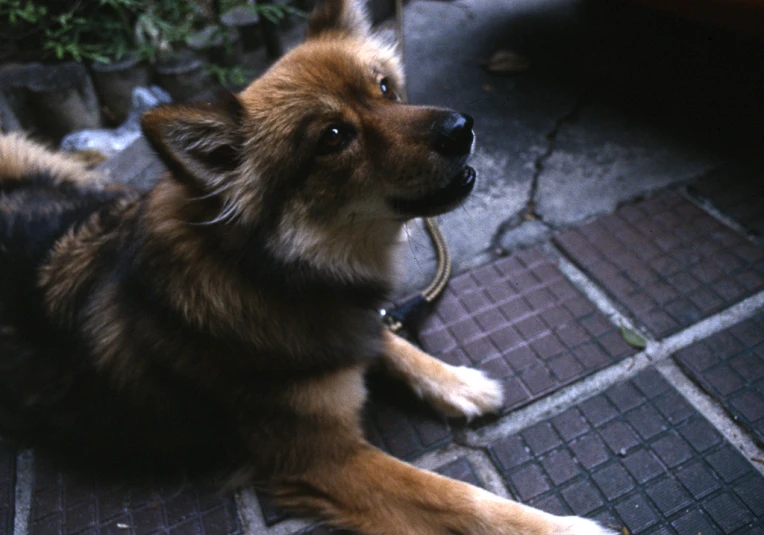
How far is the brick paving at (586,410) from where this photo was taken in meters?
1.65

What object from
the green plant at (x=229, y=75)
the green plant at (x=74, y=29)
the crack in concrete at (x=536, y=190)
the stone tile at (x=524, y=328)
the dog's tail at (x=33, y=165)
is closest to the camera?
the stone tile at (x=524, y=328)

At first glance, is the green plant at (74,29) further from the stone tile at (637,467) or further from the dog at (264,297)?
the stone tile at (637,467)

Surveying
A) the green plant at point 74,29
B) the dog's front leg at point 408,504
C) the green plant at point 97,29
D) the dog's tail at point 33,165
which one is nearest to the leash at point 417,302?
the dog's front leg at point 408,504

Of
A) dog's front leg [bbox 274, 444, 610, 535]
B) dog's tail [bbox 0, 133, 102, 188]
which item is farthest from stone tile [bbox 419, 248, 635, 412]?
dog's tail [bbox 0, 133, 102, 188]

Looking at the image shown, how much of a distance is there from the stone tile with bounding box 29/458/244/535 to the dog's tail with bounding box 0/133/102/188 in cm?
118

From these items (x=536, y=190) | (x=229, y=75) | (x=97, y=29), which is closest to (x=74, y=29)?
(x=97, y=29)

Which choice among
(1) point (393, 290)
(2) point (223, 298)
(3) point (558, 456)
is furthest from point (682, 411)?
(2) point (223, 298)

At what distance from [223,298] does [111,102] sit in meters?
2.48

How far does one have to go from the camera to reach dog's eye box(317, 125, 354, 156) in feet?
4.97

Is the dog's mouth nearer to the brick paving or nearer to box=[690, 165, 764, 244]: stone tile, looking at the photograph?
the brick paving

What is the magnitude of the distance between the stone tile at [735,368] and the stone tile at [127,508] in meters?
1.50

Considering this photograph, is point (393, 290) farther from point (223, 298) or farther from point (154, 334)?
point (154, 334)

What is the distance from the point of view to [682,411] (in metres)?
1.80

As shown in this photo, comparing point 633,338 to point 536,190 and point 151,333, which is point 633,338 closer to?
point 536,190
